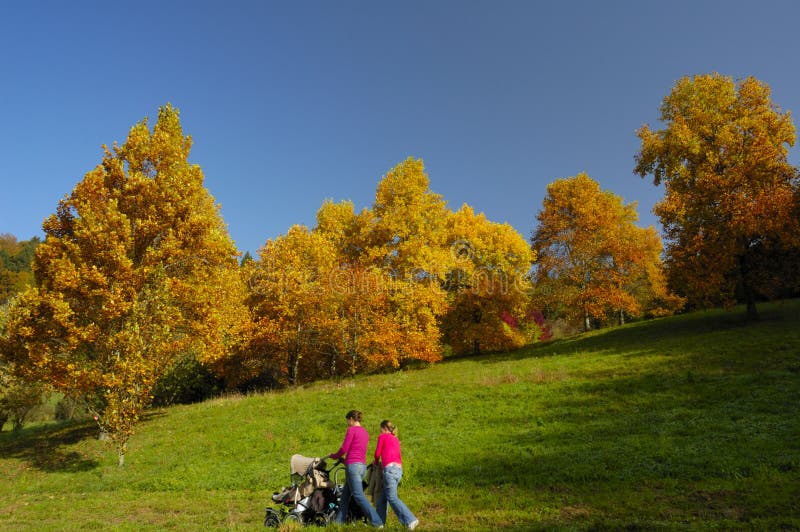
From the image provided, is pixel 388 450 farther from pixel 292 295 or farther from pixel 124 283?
pixel 292 295

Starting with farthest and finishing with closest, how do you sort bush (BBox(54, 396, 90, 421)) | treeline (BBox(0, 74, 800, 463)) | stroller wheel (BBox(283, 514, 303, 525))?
bush (BBox(54, 396, 90, 421))
treeline (BBox(0, 74, 800, 463))
stroller wheel (BBox(283, 514, 303, 525))

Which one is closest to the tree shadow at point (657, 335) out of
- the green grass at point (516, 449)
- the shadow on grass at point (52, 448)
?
the green grass at point (516, 449)

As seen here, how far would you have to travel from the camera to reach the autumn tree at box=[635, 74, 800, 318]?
1121 inches

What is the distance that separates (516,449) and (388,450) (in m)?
6.26

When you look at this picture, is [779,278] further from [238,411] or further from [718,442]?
[238,411]

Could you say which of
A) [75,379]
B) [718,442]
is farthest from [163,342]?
[718,442]

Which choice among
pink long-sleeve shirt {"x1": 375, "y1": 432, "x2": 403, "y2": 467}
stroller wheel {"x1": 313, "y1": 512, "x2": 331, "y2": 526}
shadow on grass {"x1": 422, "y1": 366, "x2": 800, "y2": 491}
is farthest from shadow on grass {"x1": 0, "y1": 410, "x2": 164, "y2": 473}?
shadow on grass {"x1": 422, "y1": 366, "x2": 800, "y2": 491}

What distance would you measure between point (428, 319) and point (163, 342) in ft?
67.0

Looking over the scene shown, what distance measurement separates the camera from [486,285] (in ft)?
137

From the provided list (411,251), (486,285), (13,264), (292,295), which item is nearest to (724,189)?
(486,285)

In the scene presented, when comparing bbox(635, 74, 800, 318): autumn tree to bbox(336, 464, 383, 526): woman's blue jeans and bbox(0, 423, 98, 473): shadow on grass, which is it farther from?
bbox(0, 423, 98, 473): shadow on grass

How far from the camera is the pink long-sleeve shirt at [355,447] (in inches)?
396

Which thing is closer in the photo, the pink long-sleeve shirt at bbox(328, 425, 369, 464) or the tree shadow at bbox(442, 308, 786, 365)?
the pink long-sleeve shirt at bbox(328, 425, 369, 464)

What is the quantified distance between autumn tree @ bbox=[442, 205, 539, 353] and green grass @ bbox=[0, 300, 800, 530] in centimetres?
1275
